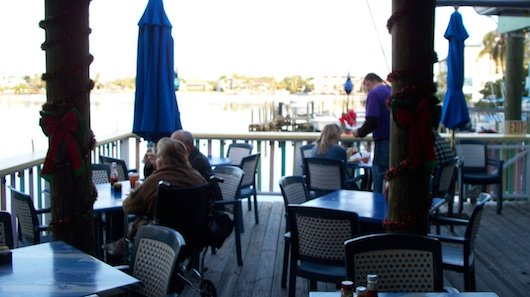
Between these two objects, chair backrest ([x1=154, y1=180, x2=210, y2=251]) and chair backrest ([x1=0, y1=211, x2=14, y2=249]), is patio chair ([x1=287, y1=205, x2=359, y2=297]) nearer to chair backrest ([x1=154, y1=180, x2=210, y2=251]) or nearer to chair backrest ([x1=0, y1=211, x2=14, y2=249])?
chair backrest ([x1=154, y1=180, x2=210, y2=251])

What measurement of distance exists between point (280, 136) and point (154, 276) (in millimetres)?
5318

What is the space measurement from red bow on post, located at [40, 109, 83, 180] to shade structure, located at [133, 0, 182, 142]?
7.51ft

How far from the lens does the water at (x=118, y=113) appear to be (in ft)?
21.1

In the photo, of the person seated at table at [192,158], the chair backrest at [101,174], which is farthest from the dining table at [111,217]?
the chair backrest at [101,174]

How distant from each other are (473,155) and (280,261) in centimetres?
363

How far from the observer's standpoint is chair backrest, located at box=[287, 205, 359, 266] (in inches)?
136

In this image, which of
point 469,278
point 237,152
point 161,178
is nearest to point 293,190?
point 161,178

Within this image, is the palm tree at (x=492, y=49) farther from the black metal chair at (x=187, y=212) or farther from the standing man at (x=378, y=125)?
the black metal chair at (x=187, y=212)

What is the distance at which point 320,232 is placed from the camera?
354 cm

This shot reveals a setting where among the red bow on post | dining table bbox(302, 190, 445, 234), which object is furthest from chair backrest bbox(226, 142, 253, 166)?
the red bow on post

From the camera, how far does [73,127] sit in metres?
3.05

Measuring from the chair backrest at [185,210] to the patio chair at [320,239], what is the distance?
0.62 meters

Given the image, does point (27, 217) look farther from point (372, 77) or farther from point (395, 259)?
point (372, 77)

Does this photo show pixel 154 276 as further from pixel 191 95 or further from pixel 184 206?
pixel 191 95
